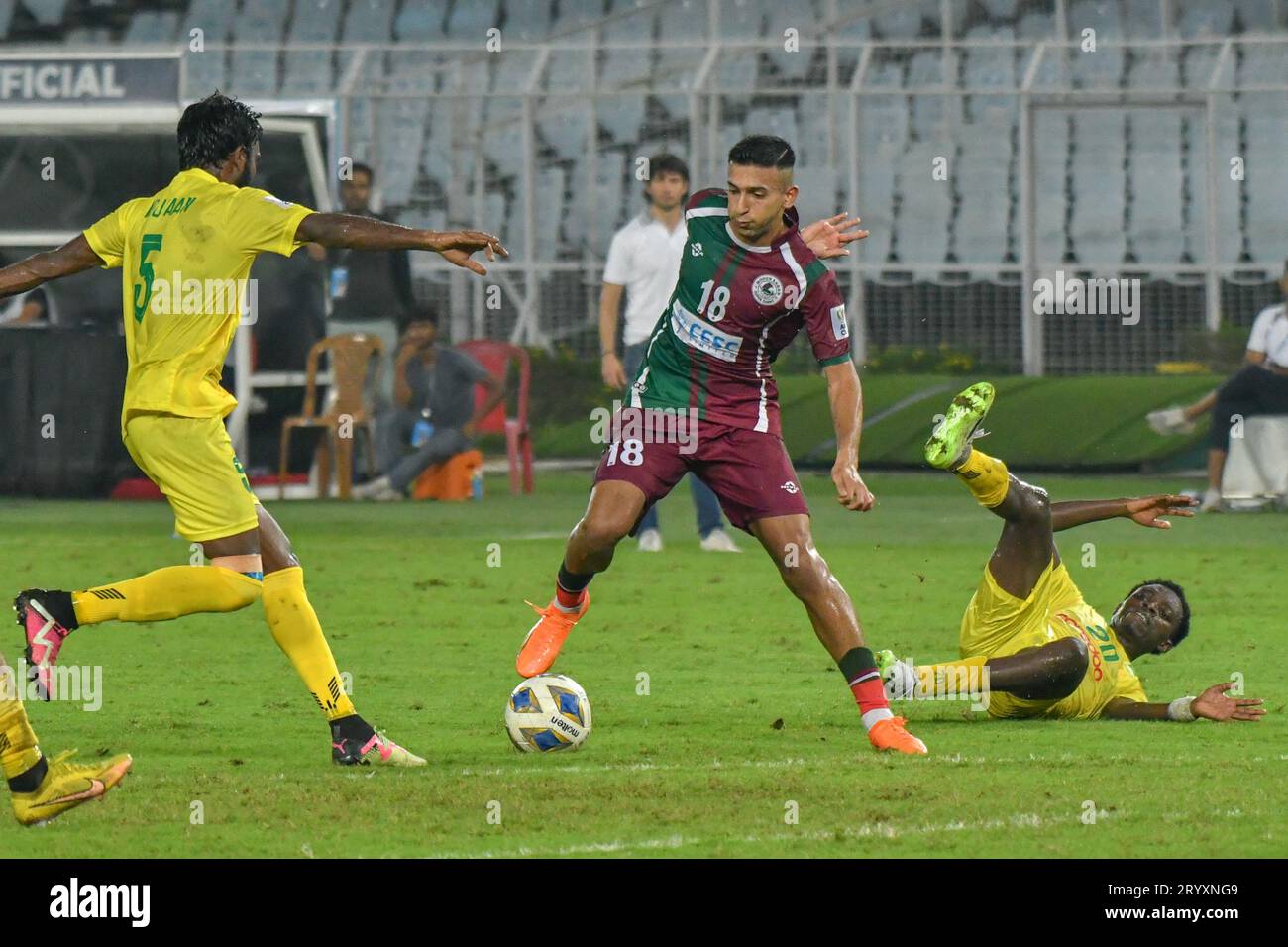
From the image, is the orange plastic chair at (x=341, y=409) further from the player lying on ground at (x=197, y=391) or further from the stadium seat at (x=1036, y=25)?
the stadium seat at (x=1036, y=25)

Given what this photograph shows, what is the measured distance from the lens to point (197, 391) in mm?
6988

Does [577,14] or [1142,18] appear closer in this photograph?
[1142,18]

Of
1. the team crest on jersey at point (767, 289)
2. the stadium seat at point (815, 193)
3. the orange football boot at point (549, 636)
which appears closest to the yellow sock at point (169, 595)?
the orange football boot at point (549, 636)

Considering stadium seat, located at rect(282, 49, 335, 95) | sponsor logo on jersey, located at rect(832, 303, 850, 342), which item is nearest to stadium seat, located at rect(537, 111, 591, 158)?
stadium seat, located at rect(282, 49, 335, 95)

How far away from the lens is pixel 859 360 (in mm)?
22297

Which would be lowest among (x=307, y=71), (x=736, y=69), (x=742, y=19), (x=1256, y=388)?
(x=1256, y=388)

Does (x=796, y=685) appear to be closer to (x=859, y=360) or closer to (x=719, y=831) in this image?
(x=719, y=831)

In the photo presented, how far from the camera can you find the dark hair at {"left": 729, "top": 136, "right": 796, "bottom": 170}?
24.2 feet

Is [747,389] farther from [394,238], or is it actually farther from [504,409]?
[504,409]

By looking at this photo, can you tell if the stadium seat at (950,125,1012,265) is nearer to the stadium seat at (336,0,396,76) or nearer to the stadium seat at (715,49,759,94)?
the stadium seat at (715,49,759,94)

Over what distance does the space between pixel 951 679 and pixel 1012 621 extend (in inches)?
12.0

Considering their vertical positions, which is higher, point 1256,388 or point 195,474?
point 1256,388

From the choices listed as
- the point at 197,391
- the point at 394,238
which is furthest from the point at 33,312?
the point at 394,238
